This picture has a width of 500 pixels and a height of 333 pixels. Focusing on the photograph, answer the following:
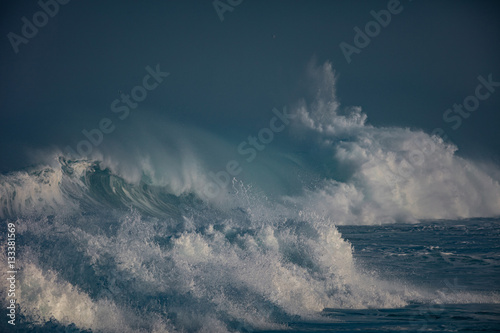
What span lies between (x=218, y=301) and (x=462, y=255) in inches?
481

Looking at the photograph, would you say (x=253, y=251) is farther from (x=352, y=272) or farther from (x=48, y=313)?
(x=48, y=313)

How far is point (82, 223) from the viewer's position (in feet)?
46.1

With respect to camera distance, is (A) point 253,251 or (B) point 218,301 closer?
(B) point 218,301

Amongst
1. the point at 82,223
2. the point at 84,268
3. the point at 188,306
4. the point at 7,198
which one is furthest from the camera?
the point at 7,198

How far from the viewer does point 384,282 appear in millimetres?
12938

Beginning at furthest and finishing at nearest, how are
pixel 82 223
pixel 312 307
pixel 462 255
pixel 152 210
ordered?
pixel 152 210 < pixel 462 255 < pixel 82 223 < pixel 312 307

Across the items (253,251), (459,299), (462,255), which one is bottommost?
(459,299)

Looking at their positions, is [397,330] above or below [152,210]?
below

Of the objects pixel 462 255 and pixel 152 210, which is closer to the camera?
pixel 462 255

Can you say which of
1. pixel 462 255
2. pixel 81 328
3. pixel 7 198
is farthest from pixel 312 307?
pixel 7 198

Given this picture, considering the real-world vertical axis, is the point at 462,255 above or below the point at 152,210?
below

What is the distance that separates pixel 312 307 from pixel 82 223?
8043 millimetres

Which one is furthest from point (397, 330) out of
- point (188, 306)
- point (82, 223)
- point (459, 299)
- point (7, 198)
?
point (7, 198)

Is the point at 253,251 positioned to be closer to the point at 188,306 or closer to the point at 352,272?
the point at 352,272
